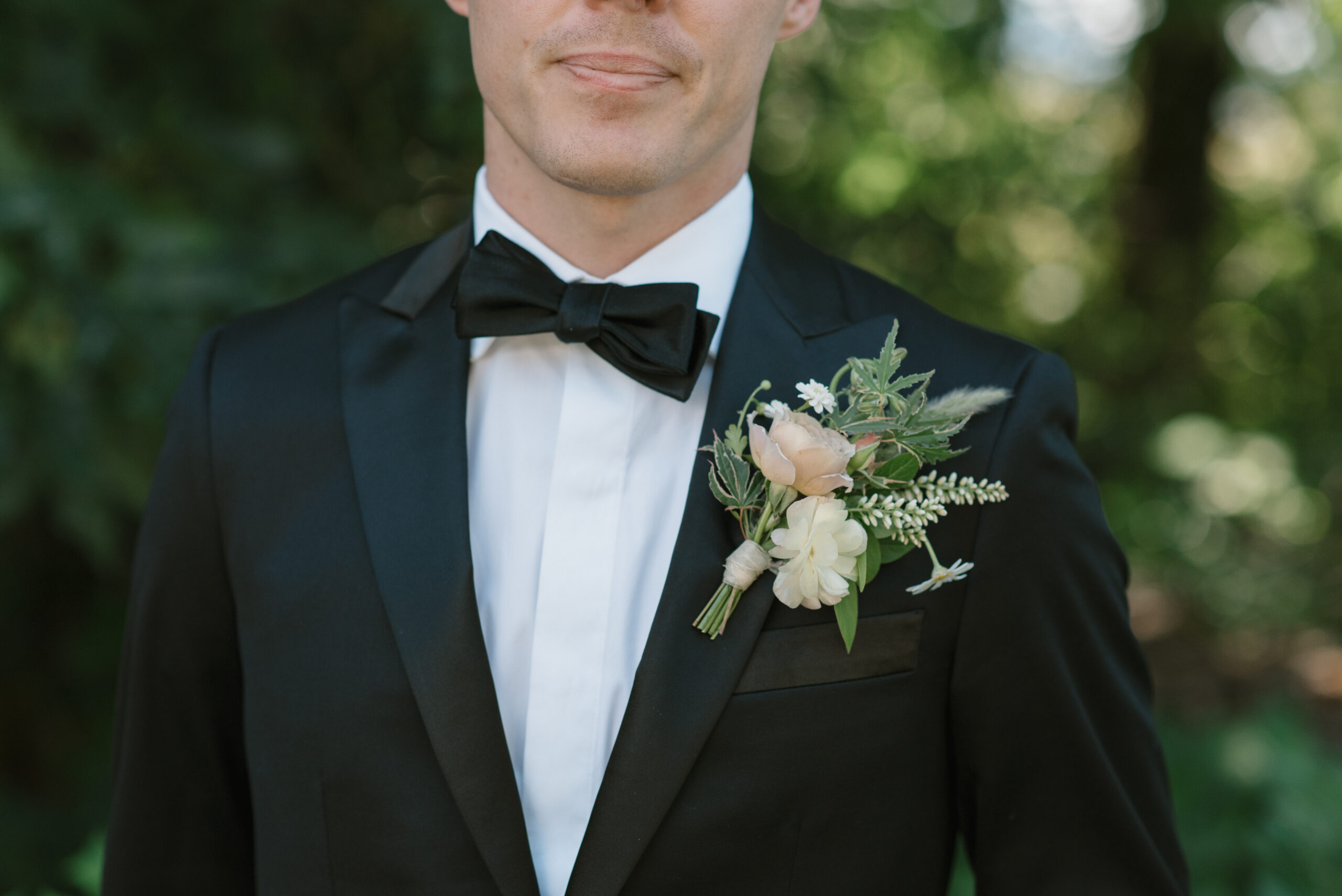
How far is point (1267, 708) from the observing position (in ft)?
14.3

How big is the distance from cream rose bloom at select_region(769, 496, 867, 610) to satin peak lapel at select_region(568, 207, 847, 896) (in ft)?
0.22

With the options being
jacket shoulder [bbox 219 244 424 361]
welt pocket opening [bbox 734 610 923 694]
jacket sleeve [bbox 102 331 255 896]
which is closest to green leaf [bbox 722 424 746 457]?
welt pocket opening [bbox 734 610 923 694]

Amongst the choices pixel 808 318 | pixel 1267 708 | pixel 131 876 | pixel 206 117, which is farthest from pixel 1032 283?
pixel 131 876

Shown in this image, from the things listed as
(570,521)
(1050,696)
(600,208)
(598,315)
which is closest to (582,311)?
(598,315)

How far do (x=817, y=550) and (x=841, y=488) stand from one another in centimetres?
10

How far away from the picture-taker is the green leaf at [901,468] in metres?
1.35

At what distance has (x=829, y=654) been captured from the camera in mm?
1415

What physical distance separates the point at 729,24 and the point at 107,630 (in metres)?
2.92

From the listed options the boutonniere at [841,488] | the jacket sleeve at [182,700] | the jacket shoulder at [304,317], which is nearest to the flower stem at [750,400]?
the boutonniere at [841,488]

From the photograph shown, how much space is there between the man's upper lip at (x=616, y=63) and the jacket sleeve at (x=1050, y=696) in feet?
2.08

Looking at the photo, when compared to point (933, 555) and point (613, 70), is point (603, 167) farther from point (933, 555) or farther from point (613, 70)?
point (933, 555)

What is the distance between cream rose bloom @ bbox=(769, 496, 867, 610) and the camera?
4.29 feet

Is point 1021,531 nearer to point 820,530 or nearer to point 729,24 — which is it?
point 820,530

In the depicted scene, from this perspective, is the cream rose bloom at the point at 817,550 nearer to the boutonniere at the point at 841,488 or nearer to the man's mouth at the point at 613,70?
the boutonniere at the point at 841,488
